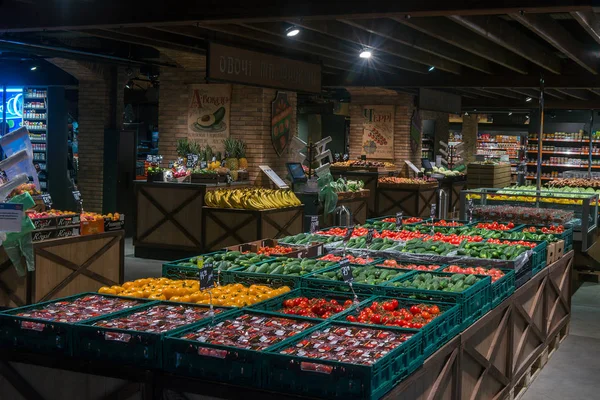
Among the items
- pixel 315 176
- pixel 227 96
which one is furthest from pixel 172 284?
pixel 315 176

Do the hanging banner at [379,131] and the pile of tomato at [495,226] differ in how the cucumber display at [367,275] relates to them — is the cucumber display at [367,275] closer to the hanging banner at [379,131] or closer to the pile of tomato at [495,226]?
the pile of tomato at [495,226]

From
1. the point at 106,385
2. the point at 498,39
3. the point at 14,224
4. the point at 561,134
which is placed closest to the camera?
the point at 106,385

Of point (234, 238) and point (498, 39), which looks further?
point (234, 238)

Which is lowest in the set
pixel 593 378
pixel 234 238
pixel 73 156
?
pixel 593 378

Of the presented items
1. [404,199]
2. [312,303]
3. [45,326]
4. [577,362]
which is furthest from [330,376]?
[404,199]

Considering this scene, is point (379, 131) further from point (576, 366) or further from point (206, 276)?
point (206, 276)

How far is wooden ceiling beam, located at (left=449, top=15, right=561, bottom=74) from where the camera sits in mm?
7398

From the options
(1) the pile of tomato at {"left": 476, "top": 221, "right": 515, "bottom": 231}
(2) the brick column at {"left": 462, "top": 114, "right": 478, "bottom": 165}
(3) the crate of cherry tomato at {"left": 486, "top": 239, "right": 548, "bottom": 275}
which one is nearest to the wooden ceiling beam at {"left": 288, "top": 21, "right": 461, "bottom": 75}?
(1) the pile of tomato at {"left": 476, "top": 221, "right": 515, "bottom": 231}

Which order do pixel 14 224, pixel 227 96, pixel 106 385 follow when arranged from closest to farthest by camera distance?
pixel 106 385, pixel 14 224, pixel 227 96

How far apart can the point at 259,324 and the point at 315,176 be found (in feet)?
28.8

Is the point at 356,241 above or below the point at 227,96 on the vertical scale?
below

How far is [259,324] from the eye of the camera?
3.55 m

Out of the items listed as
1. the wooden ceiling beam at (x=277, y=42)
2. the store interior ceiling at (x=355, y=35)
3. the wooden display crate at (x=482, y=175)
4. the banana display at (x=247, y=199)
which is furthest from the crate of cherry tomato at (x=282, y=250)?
the wooden display crate at (x=482, y=175)

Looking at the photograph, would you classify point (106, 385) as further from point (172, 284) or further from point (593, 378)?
point (593, 378)
